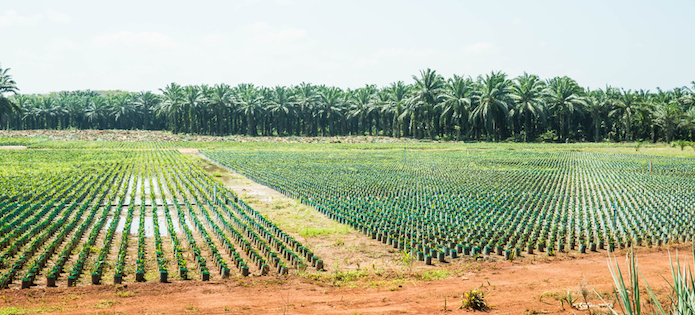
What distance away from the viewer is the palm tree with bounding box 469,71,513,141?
58.0 meters

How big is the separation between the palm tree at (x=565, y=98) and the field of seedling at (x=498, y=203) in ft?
107

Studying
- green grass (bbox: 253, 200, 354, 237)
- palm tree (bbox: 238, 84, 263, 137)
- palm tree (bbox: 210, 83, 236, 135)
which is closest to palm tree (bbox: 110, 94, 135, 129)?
palm tree (bbox: 210, 83, 236, 135)

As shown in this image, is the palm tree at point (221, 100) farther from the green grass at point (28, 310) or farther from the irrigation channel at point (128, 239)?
the green grass at point (28, 310)

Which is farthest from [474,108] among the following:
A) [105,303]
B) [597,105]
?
[105,303]

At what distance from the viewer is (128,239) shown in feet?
37.3

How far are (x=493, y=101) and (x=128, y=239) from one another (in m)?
52.3

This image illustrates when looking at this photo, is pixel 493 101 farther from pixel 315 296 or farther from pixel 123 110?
pixel 123 110

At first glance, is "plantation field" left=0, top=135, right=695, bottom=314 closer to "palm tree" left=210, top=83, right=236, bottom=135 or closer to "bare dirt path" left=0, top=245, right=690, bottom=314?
"bare dirt path" left=0, top=245, right=690, bottom=314

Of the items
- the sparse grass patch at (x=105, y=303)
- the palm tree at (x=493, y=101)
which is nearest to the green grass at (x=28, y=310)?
the sparse grass patch at (x=105, y=303)

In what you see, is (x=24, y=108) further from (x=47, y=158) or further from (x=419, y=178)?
(x=419, y=178)

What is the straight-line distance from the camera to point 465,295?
24.5 feet

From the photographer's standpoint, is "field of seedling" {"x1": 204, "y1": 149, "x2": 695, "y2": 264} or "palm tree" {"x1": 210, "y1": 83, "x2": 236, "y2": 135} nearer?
"field of seedling" {"x1": 204, "y1": 149, "x2": 695, "y2": 264}

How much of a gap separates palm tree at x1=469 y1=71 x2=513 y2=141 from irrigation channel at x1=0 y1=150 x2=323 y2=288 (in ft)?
148

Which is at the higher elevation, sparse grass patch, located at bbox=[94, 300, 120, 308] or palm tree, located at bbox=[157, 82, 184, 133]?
palm tree, located at bbox=[157, 82, 184, 133]
